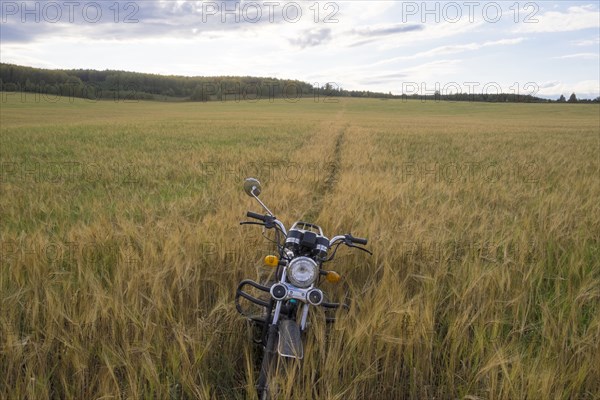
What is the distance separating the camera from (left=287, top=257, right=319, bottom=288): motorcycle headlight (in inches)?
69.7

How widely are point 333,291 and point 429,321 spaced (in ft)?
2.56

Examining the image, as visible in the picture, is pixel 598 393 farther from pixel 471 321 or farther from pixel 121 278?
pixel 121 278

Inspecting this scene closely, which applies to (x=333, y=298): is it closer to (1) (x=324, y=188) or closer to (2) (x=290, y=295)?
(2) (x=290, y=295)

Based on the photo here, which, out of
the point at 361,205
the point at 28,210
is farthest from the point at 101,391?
the point at 28,210

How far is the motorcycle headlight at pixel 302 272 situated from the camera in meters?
1.77

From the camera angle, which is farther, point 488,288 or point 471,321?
point 488,288

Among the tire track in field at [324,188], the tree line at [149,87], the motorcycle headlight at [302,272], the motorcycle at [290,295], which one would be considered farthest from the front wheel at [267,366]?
the tree line at [149,87]

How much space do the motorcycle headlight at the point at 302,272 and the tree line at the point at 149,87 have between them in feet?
286

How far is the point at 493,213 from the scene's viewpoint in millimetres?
4812

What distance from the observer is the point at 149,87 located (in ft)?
338

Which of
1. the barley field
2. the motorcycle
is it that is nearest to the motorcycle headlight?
the motorcycle

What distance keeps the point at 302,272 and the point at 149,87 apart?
112m

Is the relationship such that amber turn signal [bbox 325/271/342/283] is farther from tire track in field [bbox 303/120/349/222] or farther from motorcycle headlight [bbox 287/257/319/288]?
tire track in field [bbox 303/120/349/222]

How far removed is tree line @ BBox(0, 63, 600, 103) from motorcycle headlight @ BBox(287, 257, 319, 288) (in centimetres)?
8718
